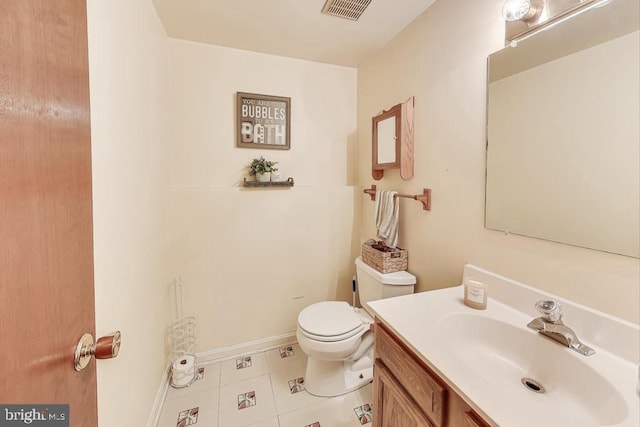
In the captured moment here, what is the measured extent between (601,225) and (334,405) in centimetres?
156

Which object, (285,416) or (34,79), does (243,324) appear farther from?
(34,79)

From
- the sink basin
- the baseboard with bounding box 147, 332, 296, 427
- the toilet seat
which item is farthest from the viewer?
the baseboard with bounding box 147, 332, 296, 427

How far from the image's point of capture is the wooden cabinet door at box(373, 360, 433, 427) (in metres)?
0.87

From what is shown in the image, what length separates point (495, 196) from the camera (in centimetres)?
115

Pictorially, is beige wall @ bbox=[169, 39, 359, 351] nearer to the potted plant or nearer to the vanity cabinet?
the potted plant

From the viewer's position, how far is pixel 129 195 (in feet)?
3.63

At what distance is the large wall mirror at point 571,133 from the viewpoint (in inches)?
30.3

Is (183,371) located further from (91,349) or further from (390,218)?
(390,218)

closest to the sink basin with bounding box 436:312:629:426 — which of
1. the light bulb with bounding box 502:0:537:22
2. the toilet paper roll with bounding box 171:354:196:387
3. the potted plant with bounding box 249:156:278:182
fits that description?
the light bulb with bounding box 502:0:537:22

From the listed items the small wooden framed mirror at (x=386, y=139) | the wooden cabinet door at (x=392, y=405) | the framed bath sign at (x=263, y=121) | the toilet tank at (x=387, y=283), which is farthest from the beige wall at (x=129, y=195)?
the small wooden framed mirror at (x=386, y=139)

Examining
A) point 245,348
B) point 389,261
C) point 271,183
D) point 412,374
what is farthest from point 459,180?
point 245,348

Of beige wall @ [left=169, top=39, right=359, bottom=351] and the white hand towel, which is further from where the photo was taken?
beige wall @ [left=169, top=39, right=359, bottom=351]

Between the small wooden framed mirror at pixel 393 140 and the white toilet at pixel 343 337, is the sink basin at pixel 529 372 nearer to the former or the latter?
the white toilet at pixel 343 337

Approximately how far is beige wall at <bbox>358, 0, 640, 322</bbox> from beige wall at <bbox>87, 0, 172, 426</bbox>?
1438 millimetres
